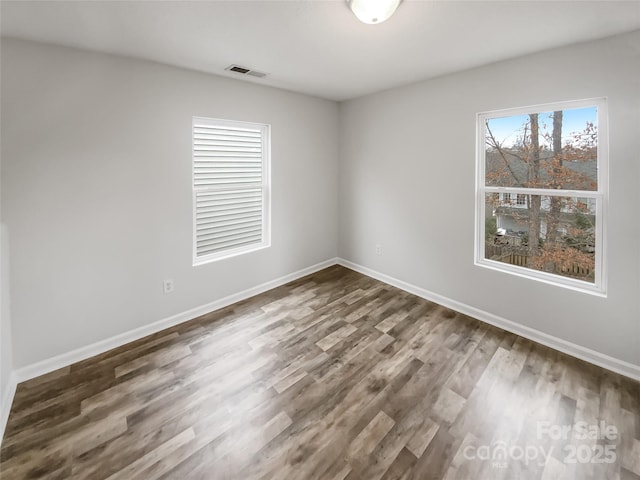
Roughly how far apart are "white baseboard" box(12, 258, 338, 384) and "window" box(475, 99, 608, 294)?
2.59m

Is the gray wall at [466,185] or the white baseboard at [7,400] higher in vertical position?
the gray wall at [466,185]

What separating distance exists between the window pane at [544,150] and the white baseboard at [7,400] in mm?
4159

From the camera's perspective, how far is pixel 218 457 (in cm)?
162

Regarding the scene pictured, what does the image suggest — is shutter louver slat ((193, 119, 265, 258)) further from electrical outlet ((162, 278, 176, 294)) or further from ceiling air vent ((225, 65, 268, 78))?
ceiling air vent ((225, 65, 268, 78))

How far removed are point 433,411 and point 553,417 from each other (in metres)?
0.74

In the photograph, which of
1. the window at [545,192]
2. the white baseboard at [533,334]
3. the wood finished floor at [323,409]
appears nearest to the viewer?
the wood finished floor at [323,409]

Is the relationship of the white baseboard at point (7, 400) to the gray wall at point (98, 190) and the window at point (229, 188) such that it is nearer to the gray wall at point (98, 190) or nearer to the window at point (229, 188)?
the gray wall at point (98, 190)

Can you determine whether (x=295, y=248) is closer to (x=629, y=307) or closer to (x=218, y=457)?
(x=218, y=457)

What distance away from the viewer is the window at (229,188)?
3.15 meters

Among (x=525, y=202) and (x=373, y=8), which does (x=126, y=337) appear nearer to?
(x=373, y=8)

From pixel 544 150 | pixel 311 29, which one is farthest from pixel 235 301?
pixel 544 150

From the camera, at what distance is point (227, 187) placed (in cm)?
336

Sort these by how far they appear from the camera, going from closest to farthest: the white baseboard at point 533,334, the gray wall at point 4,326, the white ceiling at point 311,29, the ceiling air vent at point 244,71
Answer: the white ceiling at point 311,29 < the gray wall at point 4,326 < the white baseboard at point 533,334 < the ceiling air vent at point 244,71

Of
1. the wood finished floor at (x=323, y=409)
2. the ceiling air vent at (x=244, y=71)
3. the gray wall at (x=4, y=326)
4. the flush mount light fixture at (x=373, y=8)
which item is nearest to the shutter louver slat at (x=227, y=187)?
the ceiling air vent at (x=244, y=71)
